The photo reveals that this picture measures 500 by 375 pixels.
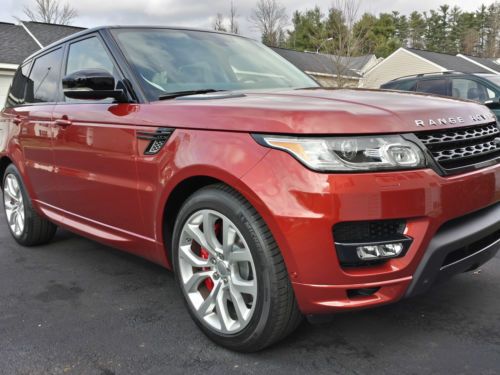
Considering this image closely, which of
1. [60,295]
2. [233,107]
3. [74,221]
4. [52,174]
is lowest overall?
[60,295]

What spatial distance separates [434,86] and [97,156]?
8576 millimetres

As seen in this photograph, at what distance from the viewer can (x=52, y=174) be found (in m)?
3.76

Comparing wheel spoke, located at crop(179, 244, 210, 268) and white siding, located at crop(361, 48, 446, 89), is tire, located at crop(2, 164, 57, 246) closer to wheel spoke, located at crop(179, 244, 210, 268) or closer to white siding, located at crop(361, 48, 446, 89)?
wheel spoke, located at crop(179, 244, 210, 268)

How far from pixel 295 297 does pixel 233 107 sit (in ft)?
3.03

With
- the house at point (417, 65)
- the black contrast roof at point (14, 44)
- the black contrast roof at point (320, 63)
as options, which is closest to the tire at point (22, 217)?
the black contrast roof at point (14, 44)

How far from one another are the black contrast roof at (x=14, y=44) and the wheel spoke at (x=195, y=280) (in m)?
17.6

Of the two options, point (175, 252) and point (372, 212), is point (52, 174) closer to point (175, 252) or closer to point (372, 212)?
point (175, 252)

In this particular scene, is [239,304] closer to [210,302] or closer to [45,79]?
[210,302]

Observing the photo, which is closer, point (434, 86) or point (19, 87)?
point (19, 87)

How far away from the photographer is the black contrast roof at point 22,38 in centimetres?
1850

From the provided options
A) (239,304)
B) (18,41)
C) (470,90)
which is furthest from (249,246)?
(18,41)

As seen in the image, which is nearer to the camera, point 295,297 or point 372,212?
point 372,212

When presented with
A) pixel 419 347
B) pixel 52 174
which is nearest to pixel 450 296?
pixel 419 347

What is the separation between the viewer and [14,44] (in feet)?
64.5
